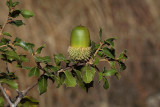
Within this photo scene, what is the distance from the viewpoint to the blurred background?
10.1ft

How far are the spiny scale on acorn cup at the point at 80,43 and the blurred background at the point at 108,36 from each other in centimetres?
163

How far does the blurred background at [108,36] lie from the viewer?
3.09 metres

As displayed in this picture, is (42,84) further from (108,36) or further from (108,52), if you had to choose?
(108,36)

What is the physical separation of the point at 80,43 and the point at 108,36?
8.43 feet

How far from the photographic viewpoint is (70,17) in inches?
150

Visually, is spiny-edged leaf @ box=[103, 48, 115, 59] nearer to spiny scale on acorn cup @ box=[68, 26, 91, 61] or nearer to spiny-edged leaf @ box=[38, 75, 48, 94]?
spiny scale on acorn cup @ box=[68, 26, 91, 61]

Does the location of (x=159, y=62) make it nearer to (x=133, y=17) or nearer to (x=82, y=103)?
(x=133, y=17)

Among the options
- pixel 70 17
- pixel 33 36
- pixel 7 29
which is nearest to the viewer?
pixel 7 29

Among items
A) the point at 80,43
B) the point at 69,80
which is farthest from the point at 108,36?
the point at 69,80

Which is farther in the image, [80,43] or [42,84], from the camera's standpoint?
[80,43]

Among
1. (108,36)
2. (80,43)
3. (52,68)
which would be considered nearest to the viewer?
(52,68)

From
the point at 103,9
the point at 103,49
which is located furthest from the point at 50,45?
the point at 103,49

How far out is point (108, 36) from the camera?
3.56 meters

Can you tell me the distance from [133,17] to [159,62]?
27.7 inches
